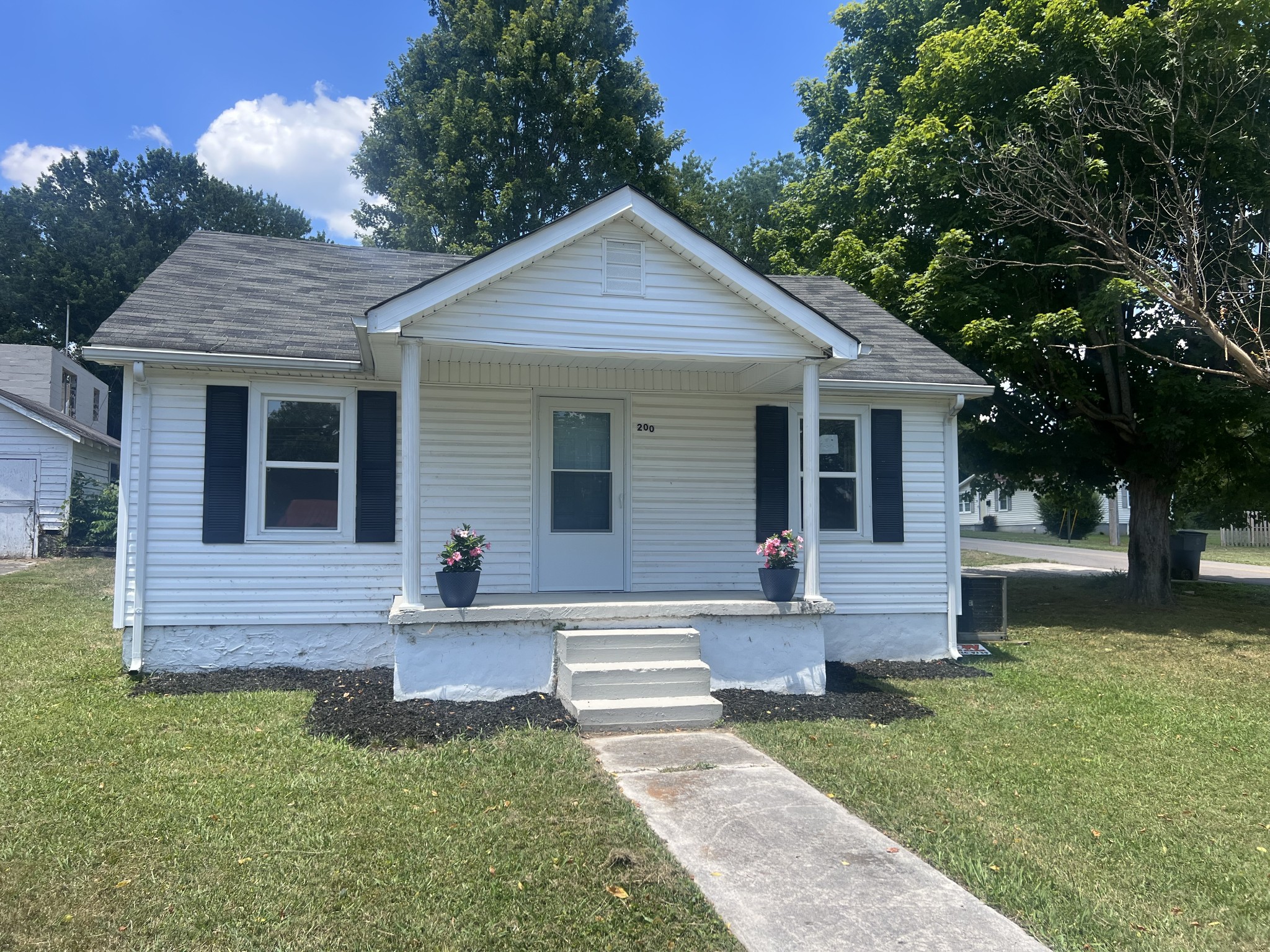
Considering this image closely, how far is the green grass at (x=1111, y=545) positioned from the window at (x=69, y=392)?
29.8 meters

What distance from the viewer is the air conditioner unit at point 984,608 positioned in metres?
10.3

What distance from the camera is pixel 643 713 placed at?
658 cm

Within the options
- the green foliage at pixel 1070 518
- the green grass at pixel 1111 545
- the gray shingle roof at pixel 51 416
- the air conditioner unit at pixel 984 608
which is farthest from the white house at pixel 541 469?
the green foliage at pixel 1070 518

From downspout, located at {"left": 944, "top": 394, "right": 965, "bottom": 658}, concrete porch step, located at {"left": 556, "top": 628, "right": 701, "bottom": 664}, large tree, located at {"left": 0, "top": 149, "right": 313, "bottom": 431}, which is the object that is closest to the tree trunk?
downspout, located at {"left": 944, "top": 394, "right": 965, "bottom": 658}

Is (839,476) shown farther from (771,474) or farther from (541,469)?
(541,469)

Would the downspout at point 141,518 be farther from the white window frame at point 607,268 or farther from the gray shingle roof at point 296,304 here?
the white window frame at point 607,268

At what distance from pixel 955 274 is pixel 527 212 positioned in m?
14.6

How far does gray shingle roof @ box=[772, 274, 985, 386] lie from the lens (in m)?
9.45

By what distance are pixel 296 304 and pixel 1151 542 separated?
13.5m

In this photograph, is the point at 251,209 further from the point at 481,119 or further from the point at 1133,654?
the point at 1133,654

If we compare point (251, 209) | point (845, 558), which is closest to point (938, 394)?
point (845, 558)

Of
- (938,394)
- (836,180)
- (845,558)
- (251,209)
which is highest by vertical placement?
(251,209)

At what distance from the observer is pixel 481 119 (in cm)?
2367

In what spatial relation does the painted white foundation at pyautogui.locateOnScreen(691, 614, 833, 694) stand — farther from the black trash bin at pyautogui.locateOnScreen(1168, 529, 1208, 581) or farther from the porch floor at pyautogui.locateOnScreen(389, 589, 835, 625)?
the black trash bin at pyautogui.locateOnScreen(1168, 529, 1208, 581)
